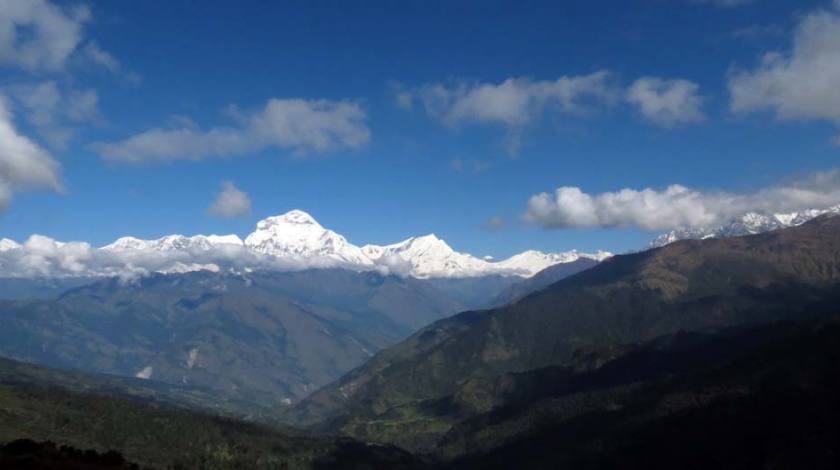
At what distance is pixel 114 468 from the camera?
117 metres

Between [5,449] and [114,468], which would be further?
[5,449]

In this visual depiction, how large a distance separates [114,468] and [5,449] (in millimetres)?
25638

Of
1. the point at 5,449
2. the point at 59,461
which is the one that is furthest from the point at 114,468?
the point at 5,449

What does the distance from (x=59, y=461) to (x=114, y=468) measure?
27.1 feet

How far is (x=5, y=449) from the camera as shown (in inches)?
5025

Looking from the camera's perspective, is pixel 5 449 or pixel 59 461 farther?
pixel 5 449

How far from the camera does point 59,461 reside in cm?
11381

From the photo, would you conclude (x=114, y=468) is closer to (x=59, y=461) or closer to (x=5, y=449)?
(x=59, y=461)

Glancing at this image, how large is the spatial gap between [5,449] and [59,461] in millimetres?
21502
